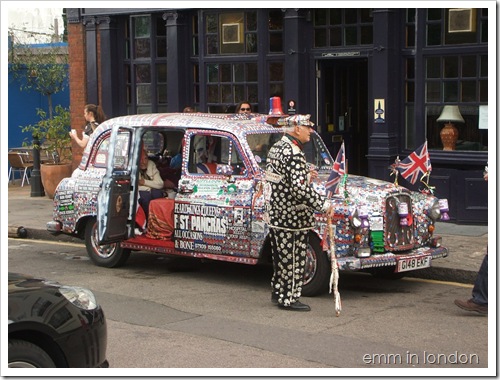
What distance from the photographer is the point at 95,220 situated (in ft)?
35.8

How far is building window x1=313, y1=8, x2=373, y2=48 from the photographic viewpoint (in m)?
14.0

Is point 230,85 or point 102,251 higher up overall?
point 230,85

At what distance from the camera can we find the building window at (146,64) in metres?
16.4

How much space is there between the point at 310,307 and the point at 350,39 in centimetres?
667

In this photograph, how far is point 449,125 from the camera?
1330 centimetres

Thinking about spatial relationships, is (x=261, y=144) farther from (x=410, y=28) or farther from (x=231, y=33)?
(x=231, y=33)

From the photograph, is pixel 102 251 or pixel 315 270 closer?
pixel 315 270

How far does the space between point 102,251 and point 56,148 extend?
7.20m

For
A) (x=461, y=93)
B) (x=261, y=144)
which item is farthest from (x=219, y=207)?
(x=461, y=93)

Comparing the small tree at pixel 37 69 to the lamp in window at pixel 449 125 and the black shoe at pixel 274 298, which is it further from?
the black shoe at pixel 274 298

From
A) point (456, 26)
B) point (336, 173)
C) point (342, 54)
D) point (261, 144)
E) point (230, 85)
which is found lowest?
point (336, 173)

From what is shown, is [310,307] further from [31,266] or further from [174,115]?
[31,266]

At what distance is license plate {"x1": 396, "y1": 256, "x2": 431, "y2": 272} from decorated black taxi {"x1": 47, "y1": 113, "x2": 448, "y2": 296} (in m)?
0.01

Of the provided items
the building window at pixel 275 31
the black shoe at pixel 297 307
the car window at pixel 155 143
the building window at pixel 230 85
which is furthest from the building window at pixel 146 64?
the black shoe at pixel 297 307
